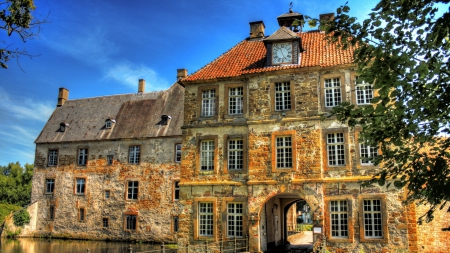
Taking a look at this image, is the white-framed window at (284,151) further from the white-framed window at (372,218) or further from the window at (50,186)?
the window at (50,186)

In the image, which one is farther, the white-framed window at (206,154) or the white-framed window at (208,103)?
the white-framed window at (208,103)

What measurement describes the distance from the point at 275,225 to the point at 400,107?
1779cm

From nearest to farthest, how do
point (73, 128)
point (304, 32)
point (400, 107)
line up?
point (400, 107) → point (304, 32) → point (73, 128)

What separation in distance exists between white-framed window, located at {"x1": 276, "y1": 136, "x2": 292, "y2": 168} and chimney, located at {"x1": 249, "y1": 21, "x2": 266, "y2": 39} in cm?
733

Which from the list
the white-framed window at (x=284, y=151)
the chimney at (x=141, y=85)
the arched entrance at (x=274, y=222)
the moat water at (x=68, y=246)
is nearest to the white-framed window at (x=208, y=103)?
the white-framed window at (x=284, y=151)

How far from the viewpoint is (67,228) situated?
33.2 m

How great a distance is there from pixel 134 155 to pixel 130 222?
17.3 feet

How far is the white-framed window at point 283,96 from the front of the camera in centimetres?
1879

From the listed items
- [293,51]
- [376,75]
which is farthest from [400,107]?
[293,51]

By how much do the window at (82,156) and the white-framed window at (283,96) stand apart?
21204 millimetres

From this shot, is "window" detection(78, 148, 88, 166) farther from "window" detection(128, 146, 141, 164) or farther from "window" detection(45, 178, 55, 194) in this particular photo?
"window" detection(128, 146, 141, 164)

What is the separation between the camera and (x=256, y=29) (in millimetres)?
23188

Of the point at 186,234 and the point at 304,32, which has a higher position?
the point at 304,32

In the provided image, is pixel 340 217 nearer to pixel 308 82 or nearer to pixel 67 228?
pixel 308 82
